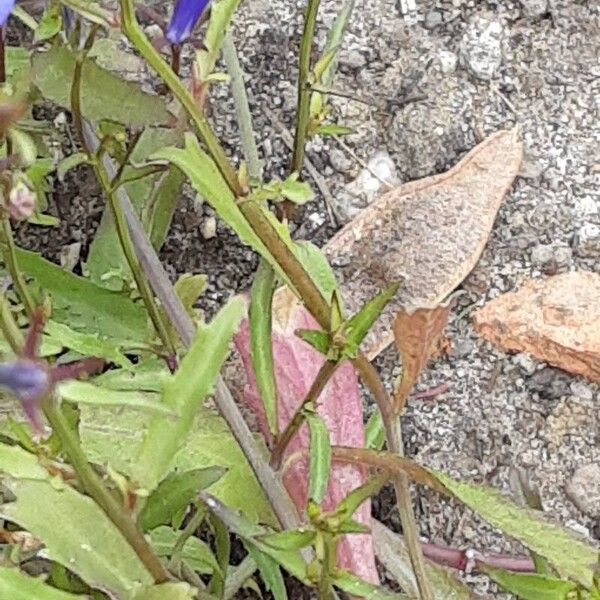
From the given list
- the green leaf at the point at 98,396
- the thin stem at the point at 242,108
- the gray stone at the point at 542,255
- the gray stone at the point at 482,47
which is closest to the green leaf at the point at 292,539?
the green leaf at the point at 98,396

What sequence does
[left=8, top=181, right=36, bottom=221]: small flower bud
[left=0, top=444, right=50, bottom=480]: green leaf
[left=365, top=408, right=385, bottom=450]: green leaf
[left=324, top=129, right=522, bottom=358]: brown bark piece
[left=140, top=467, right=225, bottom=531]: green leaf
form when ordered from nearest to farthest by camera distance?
[left=8, top=181, right=36, bottom=221]: small flower bud < [left=0, top=444, right=50, bottom=480]: green leaf < [left=140, top=467, right=225, bottom=531]: green leaf < [left=365, top=408, right=385, bottom=450]: green leaf < [left=324, top=129, right=522, bottom=358]: brown bark piece

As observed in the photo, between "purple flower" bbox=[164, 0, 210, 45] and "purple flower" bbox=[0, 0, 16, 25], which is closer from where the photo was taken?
"purple flower" bbox=[0, 0, 16, 25]

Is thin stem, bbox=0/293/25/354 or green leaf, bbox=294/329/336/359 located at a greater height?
thin stem, bbox=0/293/25/354

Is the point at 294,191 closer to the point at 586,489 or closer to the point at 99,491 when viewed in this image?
the point at 99,491

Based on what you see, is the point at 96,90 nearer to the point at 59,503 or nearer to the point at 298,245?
the point at 298,245

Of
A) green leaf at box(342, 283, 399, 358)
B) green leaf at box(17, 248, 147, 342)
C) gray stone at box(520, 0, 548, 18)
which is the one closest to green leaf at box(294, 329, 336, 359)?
green leaf at box(342, 283, 399, 358)

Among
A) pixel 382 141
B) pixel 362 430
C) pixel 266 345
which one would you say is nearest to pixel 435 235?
pixel 382 141

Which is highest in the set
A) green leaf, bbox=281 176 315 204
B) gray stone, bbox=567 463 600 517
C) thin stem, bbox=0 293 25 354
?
green leaf, bbox=281 176 315 204

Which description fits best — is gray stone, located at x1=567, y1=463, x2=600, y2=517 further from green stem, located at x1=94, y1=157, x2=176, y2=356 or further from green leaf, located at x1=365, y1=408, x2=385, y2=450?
green stem, located at x1=94, y1=157, x2=176, y2=356
